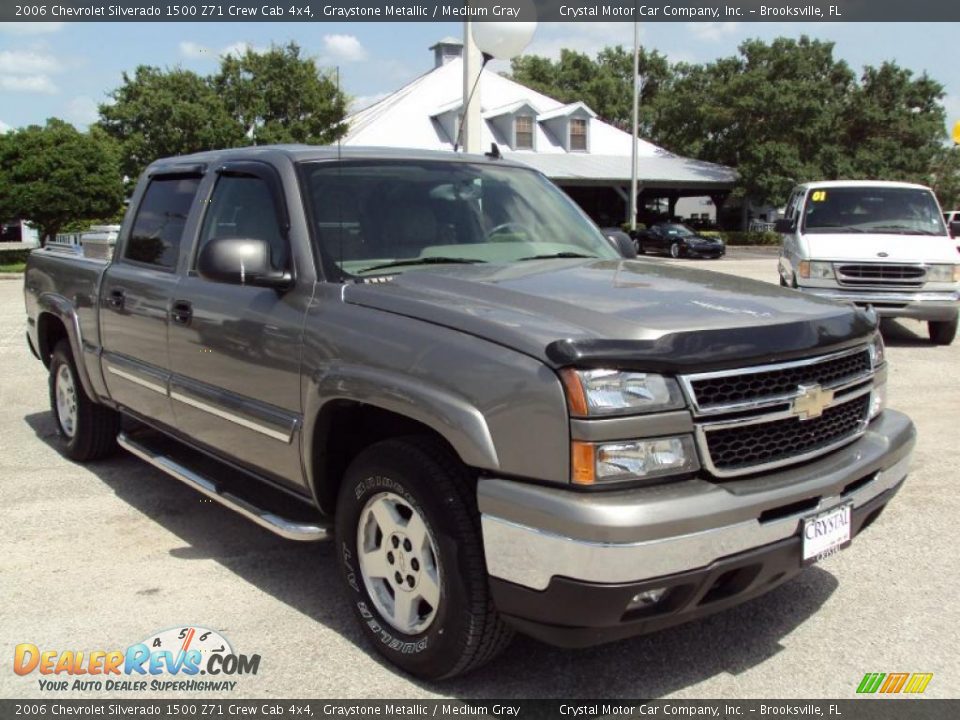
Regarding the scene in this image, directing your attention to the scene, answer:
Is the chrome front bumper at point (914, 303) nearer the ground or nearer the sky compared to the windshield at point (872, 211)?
nearer the ground

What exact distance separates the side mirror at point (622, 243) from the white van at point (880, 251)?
19.3 ft

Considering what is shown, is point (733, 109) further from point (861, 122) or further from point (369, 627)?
point (369, 627)

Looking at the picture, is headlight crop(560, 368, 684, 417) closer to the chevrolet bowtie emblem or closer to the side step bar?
the chevrolet bowtie emblem

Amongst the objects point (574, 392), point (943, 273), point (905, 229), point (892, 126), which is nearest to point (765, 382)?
point (574, 392)

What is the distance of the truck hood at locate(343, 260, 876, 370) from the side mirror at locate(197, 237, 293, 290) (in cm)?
37

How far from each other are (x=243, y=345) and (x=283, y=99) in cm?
3039

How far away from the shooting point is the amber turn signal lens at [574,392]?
2.52 metres

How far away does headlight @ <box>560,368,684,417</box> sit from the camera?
99.6 inches

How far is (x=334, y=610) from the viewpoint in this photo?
3.72 meters

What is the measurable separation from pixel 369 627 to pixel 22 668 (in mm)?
1309

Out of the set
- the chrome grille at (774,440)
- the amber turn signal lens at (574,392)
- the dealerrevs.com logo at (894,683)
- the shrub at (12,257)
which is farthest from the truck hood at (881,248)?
the shrub at (12,257)

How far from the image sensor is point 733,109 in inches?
1601

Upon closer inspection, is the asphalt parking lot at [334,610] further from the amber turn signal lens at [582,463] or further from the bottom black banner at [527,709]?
the amber turn signal lens at [582,463]

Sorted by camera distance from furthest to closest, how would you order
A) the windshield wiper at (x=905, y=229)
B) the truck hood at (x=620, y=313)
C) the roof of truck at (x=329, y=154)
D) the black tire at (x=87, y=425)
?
1. the windshield wiper at (x=905, y=229)
2. the black tire at (x=87, y=425)
3. the roof of truck at (x=329, y=154)
4. the truck hood at (x=620, y=313)
